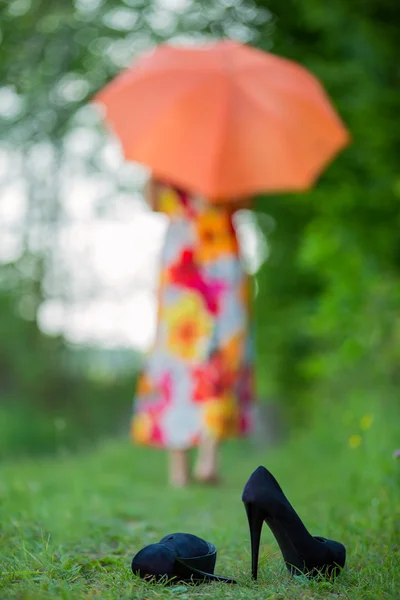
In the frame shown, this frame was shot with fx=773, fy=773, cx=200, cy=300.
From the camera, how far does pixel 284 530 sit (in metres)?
1.66

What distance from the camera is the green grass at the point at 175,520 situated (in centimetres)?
160

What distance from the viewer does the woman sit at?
3.63 m

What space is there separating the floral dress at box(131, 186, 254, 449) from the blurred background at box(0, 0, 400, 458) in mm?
222

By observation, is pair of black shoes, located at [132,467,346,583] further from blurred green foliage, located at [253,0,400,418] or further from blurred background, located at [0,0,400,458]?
blurred green foliage, located at [253,0,400,418]

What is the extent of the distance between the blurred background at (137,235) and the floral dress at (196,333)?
22 cm

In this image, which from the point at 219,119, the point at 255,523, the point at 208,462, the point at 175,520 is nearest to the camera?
the point at 255,523

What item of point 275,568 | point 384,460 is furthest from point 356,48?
point 275,568

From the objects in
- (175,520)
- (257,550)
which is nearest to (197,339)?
(175,520)

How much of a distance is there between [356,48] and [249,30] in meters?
1.35

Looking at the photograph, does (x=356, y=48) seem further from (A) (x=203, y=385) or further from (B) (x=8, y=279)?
(B) (x=8, y=279)

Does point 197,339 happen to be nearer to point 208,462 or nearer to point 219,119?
point 208,462

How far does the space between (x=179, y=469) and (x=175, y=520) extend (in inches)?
42.3

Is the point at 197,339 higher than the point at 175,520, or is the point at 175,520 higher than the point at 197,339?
the point at 175,520

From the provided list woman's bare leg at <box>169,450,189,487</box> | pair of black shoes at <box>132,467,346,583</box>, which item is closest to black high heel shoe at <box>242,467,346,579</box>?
pair of black shoes at <box>132,467,346,583</box>
